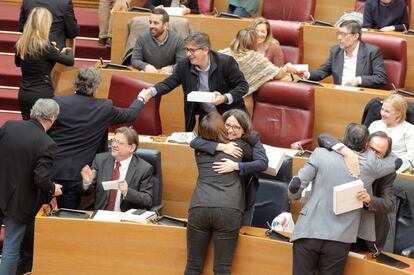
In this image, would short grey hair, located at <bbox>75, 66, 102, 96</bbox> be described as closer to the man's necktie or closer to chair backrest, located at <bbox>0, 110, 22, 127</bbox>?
the man's necktie

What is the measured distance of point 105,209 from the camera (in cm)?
456

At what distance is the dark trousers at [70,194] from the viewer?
4.61 meters

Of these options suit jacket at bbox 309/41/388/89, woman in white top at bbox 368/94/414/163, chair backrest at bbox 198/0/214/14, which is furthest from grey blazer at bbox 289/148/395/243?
chair backrest at bbox 198/0/214/14

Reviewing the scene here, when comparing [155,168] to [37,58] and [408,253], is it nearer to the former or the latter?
[37,58]

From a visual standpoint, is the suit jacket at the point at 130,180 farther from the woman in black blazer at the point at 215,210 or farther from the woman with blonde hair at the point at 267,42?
the woman with blonde hair at the point at 267,42

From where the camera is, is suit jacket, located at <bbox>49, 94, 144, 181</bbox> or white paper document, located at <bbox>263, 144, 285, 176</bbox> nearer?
white paper document, located at <bbox>263, 144, 285, 176</bbox>

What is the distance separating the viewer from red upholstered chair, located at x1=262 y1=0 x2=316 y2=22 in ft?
21.6

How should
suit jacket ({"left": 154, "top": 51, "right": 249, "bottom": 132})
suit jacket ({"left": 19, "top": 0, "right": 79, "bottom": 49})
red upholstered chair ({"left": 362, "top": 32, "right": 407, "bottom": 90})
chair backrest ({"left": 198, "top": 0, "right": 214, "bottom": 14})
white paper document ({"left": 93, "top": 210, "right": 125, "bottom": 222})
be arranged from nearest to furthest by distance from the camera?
white paper document ({"left": 93, "top": 210, "right": 125, "bottom": 222}), suit jacket ({"left": 154, "top": 51, "right": 249, "bottom": 132}), red upholstered chair ({"left": 362, "top": 32, "right": 407, "bottom": 90}), suit jacket ({"left": 19, "top": 0, "right": 79, "bottom": 49}), chair backrest ({"left": 198, "top": 0, "right": 214, "bottom": 14})

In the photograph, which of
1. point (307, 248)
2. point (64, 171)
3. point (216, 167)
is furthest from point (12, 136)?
point (307, 248)

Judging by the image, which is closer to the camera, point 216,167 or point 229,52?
point 216,167

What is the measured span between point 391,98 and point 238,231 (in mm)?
1129

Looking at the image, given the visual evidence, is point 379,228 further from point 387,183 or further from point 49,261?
point 49,261

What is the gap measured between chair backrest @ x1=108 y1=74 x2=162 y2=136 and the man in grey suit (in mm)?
1424

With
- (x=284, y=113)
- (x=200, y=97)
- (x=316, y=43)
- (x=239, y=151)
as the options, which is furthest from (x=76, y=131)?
(x=316, y=43)
